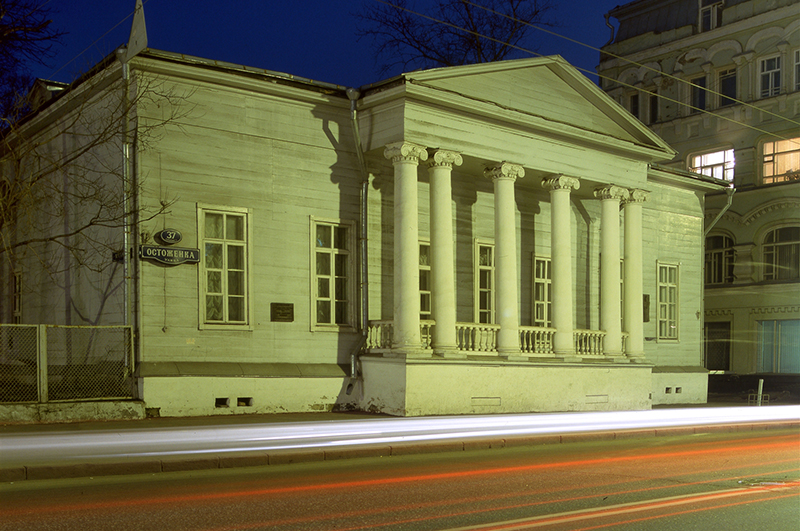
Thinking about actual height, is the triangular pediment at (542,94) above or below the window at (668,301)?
above

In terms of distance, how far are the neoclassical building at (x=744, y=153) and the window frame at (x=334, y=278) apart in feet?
59.6

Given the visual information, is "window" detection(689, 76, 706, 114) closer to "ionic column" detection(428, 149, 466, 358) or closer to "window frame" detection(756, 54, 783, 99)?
"window frame" detection(756, 54, 783, 99)

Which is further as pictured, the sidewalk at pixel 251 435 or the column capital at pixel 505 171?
the column capital at pixel 505 171

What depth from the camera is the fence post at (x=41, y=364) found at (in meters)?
15.2

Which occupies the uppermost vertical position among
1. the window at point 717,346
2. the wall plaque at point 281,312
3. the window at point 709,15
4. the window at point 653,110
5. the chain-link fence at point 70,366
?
the window at point 709,15

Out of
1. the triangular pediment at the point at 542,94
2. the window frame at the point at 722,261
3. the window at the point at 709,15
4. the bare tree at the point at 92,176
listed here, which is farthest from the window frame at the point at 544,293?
the window at the point at 709,15

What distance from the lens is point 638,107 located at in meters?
42.9

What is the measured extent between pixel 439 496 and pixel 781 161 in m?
32.5

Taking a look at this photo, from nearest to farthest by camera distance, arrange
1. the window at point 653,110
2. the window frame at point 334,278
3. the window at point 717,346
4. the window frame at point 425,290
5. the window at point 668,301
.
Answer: the window frame at point 334,278 < the window frame at point 425,290 < the window at point 668,301 < the window at point 717,346 < the window at point 653,110

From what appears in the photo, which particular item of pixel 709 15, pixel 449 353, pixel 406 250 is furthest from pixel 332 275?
pixel 709 15

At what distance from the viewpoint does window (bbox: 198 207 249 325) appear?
711 inches

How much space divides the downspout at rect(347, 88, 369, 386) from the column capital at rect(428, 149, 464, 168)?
5.58 feet

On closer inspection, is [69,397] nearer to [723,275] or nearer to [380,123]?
[380,123]

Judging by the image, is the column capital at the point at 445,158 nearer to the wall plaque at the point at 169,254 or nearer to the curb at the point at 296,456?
the wall plaque at the point at 169,254
